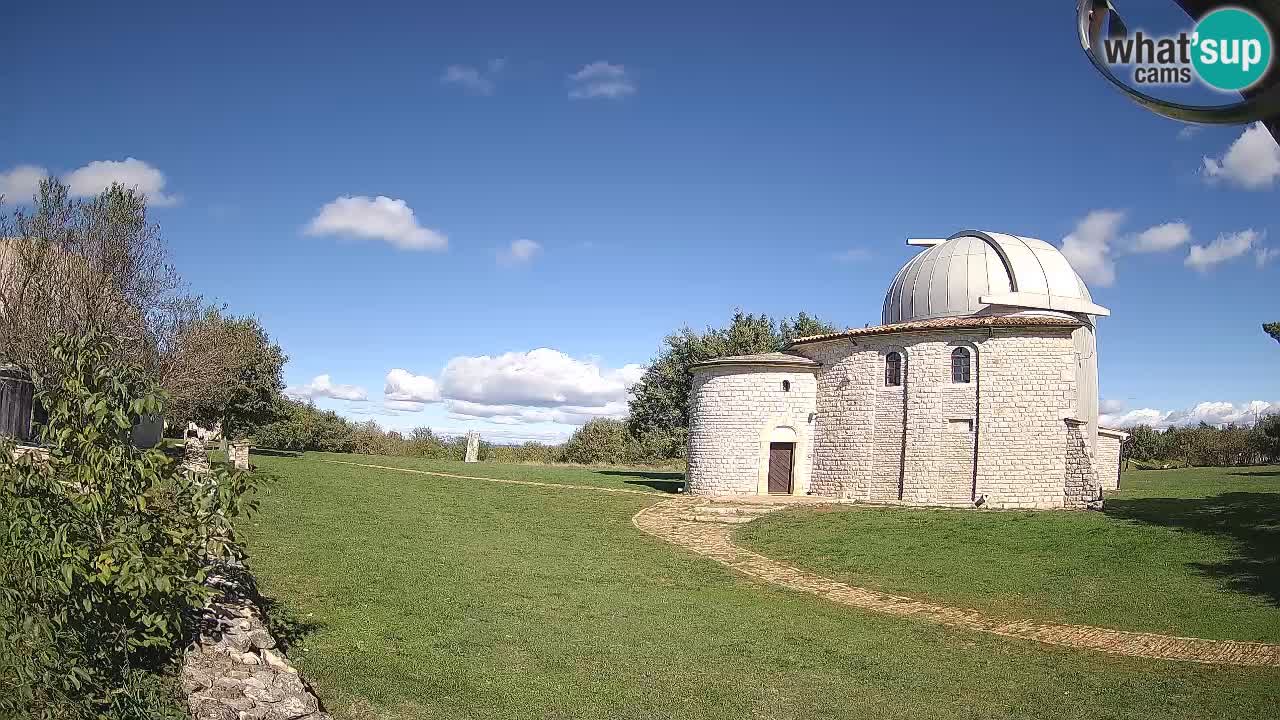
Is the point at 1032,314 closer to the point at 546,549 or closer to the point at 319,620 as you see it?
the point at 546,549

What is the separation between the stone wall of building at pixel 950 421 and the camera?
77.3 feet

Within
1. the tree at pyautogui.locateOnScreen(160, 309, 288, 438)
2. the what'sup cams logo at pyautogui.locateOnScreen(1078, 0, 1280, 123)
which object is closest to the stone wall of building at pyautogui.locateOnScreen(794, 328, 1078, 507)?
the tree at pyautogui.locateOnScreen(160, 309, 288, 438)

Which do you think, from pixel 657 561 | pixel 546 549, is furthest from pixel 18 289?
pixel 657 561

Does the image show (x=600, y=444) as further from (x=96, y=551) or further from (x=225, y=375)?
(x=96, y=551)

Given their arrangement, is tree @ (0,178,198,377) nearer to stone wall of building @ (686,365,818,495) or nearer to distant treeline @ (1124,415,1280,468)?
stone wall of building @ (686,365,818,495)

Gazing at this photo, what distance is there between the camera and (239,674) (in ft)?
24.7

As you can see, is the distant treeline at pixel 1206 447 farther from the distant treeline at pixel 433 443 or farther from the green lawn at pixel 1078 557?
the green lawn at pixel 1078 557

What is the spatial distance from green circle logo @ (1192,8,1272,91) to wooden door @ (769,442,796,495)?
25568 mm

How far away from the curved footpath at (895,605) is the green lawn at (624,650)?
545 mm

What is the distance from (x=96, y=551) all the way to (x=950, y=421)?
2275cm

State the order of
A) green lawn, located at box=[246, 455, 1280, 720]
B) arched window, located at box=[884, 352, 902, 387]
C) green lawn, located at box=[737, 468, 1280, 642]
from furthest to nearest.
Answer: arched window, located at box=[884, 352, 902, 387] → green lawn, located at box=[737, 468, 1280, 642] → green lawn, located at box=[246, 455, 1280, 720]

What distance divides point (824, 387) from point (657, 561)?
517 inches

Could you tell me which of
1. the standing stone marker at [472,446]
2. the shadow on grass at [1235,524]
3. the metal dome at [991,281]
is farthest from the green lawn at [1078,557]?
the standing stone marker at [472,446]

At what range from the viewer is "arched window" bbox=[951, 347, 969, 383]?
2472cm
